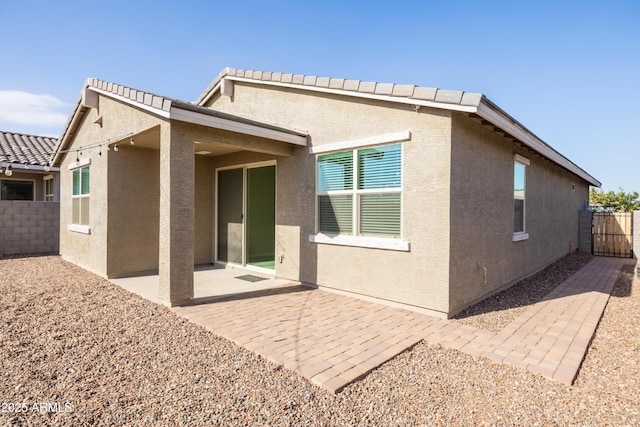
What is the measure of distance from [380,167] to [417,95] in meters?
1.40

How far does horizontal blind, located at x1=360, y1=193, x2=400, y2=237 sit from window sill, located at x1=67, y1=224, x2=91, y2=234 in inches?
292

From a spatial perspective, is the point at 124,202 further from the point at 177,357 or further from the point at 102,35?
the point at 177,357

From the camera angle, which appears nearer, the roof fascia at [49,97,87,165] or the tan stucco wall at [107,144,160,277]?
the tan stucco wall at [107,144,160,277]

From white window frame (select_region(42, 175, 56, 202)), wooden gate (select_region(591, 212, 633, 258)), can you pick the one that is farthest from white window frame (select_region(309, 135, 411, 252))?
wooden gate (select_region(591, 212, 633, 258))

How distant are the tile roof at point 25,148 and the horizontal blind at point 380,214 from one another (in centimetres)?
1383

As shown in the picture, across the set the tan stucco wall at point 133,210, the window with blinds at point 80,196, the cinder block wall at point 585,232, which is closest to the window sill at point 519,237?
the tan stucco wall at point 133,210

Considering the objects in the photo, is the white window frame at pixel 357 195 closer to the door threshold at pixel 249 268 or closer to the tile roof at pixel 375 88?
the tile roof at pixel 375 88

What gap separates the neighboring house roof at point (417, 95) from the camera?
5.24 m

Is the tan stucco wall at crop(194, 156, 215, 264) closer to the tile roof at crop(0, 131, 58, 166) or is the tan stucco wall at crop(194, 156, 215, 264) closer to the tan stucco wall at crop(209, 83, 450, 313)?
the tan stucco wall at crop(209, 83, 450, 313)

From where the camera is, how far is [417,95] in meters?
5.62

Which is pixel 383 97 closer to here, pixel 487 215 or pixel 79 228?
pixel 487 215

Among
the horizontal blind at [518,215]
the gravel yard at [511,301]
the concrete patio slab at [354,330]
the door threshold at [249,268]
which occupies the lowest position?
the gravel yard at [511,301]

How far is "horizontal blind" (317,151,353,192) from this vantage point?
6867mm

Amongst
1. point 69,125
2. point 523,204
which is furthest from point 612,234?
point 69,125
